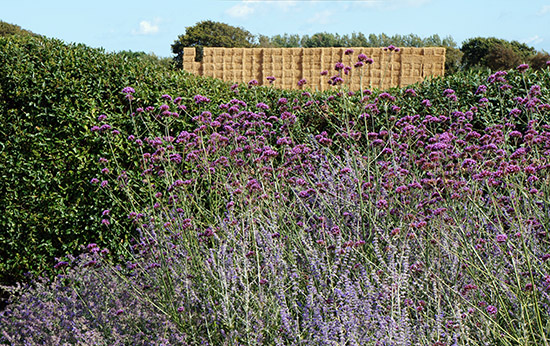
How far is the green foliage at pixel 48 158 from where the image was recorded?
556cm

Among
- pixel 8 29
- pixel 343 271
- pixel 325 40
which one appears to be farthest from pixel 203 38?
pixel 343 271

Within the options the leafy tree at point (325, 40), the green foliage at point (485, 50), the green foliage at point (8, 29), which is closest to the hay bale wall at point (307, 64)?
the green foliage at point (8, 29)

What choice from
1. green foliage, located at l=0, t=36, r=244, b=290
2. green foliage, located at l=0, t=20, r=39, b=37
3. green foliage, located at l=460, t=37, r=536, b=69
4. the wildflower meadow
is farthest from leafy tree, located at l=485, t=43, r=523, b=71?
the wildflower meadow

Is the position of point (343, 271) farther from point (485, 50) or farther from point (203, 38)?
point (485, 50)

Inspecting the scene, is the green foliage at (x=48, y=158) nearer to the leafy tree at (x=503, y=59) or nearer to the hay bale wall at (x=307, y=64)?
the hay bale wall at (x=307, y=64)

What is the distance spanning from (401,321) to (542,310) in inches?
38.9

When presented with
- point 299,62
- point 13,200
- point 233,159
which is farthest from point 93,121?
point 299,62

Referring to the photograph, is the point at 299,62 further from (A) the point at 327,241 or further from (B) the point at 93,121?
(A) the point at 327,241

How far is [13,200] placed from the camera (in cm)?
562

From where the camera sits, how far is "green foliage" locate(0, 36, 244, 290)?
5562 mm

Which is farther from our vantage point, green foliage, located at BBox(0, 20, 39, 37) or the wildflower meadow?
green foliage, located at BBox(0, 20, 39, 37)

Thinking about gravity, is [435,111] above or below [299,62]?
below

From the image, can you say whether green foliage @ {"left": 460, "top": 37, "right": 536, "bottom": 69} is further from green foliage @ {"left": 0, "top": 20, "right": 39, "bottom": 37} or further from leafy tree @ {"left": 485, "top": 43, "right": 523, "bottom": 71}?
green foliage @ {"left": 0, "top": 20, "right": 39, "bottom": 37}

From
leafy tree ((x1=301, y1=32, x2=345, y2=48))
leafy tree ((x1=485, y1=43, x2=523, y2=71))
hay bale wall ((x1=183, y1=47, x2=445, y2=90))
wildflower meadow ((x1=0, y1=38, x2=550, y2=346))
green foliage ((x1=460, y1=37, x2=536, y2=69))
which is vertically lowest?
wildflower meadow ((x1=0, y1=38, x2=550, y2=346))
